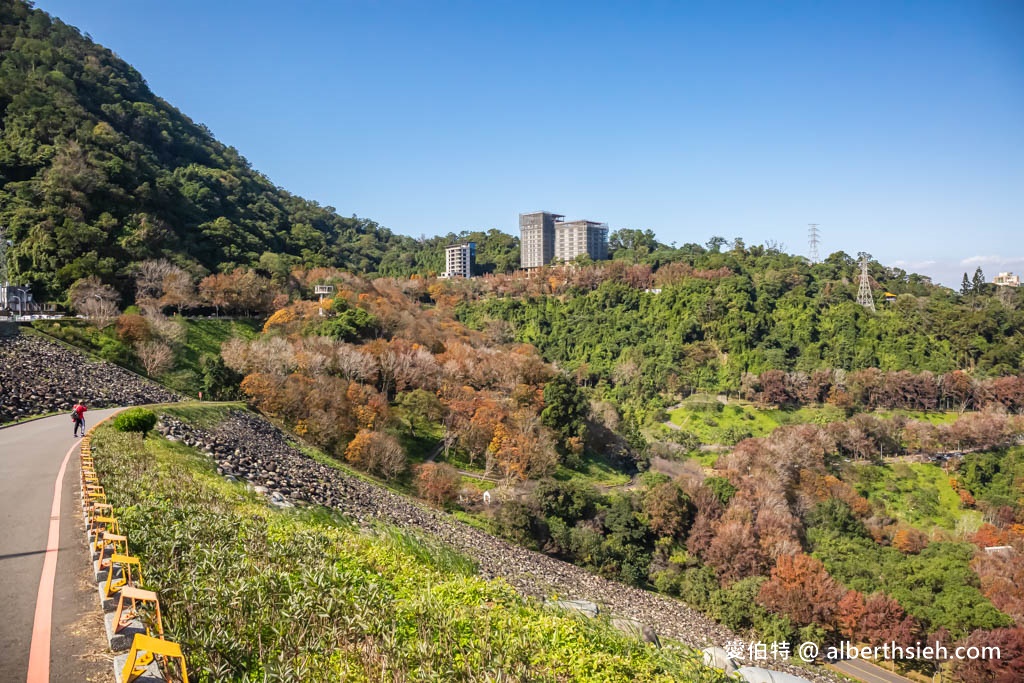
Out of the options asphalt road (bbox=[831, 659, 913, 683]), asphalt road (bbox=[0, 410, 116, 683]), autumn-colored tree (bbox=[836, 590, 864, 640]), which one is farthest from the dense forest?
asphalt road (bbox=[0, 410, 116, 683])

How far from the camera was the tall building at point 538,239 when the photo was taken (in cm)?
10300

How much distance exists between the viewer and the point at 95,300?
31719mm

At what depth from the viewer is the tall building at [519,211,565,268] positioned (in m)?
103

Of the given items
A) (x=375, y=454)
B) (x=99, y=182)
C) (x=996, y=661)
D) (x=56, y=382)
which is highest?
(x=99, y=182)

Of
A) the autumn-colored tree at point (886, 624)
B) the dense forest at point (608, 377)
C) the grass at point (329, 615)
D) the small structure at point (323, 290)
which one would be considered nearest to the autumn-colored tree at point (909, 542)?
the dense forest at point (608, 377)

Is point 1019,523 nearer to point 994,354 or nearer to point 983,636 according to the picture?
point 983,636

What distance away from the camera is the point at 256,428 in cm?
2130

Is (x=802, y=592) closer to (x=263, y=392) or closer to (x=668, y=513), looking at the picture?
(x=668, y=513)

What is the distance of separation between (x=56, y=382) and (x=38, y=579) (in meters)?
18.1

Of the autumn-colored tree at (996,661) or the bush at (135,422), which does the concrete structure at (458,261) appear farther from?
the autumn-colored tree at (996,661)

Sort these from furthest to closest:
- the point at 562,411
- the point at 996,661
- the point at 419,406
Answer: the point at 562,411 < the point at 419,406 < the point at 996,661

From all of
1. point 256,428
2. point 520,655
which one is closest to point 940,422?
point 256,428

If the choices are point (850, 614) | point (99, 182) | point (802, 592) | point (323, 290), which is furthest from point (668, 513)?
point (99, 182)

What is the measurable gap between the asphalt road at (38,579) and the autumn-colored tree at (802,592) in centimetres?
1999
